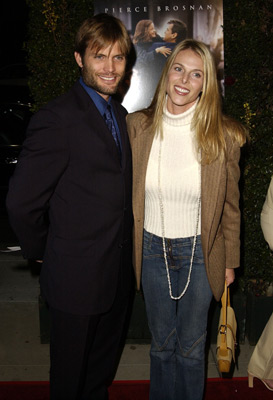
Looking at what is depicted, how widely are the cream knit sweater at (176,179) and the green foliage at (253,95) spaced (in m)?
1.09

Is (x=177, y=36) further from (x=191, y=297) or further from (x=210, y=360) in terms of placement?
(x=210, y=360)

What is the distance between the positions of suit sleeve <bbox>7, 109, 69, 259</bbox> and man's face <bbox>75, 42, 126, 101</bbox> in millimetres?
321

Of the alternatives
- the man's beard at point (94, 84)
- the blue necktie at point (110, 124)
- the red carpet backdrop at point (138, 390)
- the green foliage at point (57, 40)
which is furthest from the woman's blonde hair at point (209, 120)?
the red carpet backdrop at point (138, 390)

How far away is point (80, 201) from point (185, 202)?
1.76 ft

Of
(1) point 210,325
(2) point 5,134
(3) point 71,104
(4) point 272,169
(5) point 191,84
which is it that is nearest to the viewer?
(3) point 71,104

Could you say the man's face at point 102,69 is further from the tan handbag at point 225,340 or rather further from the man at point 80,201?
the tan handbag at point 225,340

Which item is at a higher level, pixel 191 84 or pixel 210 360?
pixel 191 84

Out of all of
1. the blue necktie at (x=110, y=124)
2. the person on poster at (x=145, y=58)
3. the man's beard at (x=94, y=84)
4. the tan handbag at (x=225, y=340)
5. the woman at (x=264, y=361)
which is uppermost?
the person on poster at (x=145, y=58)

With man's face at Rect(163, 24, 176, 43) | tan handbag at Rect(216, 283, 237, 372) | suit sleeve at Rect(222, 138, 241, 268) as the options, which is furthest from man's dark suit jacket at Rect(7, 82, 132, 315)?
man's face at Rect(163, 24, 176, 43)

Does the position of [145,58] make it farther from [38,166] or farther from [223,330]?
[223,330]

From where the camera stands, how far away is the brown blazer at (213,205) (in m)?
2.26

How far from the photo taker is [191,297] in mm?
2385

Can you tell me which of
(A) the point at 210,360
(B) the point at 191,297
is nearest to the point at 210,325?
(A) the point at 210,360

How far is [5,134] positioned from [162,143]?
15.9 feet
